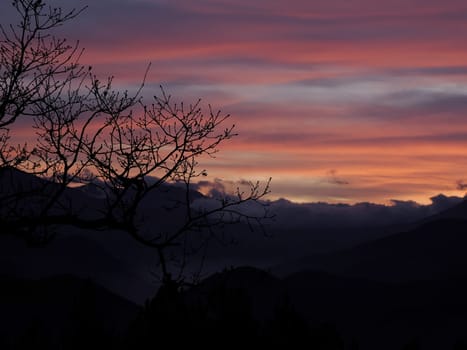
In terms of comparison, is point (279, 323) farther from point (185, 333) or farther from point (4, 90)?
point (4, 90)

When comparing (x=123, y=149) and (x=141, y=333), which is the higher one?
(x=123, y=149)

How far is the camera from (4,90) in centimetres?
1792

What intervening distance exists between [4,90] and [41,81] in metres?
0.94

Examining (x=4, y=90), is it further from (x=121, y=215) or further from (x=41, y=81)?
(x=121, y=215)

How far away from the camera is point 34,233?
1706cm

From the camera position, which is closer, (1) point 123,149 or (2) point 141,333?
(1) point 123,149

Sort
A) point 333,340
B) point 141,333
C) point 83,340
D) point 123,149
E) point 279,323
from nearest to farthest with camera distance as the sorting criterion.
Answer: point 123,149, point 141,333, point 279,323, point 333,340, point 83,340

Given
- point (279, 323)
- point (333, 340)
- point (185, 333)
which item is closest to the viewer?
point (185, 333)

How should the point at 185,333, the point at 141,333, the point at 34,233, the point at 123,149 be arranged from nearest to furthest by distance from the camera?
the point at 34,233, the point at 123,149, the point at 185,333, the point at 141,333

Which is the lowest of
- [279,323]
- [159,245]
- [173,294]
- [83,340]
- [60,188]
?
[83,340]

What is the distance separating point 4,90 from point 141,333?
9.79 metres

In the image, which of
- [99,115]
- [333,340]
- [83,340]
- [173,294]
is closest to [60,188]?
[99,115]

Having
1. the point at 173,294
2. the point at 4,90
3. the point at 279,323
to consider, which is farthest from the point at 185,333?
the point at 279,323

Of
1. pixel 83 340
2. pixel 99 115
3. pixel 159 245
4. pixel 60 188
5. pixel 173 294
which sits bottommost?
pixel 83 340
